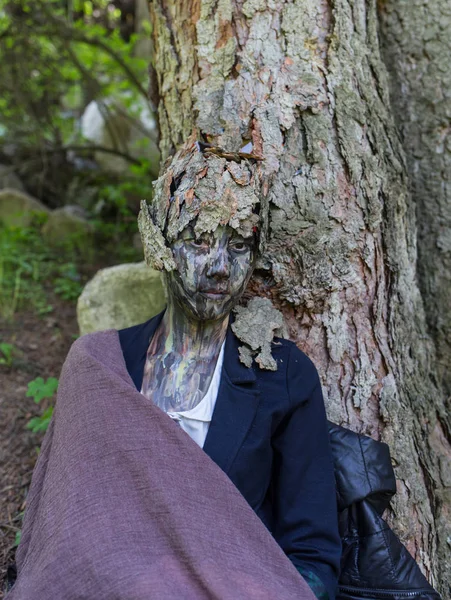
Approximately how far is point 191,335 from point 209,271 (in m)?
0.28

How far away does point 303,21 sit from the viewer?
7.43 ft

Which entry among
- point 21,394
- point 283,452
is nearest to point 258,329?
point 283,452

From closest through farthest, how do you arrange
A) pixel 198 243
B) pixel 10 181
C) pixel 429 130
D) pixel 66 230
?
pixel 198 243 → pixel 429 130 → pixel 66 230 → pixel 10 181

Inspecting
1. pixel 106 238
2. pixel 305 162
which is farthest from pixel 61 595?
pixel 106 238

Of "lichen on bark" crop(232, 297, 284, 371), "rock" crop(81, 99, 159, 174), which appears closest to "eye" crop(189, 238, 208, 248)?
"lichen on bark" crop(232, 297, 284, 371)

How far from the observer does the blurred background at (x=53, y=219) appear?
3262 mm

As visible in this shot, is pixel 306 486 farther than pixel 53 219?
No

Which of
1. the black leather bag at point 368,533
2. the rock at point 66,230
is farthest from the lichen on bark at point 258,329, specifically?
the rock at point 66,230

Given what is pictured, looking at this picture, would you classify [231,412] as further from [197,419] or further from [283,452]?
[283,452]

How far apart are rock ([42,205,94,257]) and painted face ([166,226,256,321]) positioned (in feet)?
11.9

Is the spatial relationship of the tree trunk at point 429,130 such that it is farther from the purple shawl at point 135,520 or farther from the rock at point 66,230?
the rock at point 66,230

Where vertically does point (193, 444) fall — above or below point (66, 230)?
below

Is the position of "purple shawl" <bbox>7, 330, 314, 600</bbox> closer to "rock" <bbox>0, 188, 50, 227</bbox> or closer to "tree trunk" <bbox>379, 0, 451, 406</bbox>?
"tree trunk" <bbox>379, 0, 451, 406</bbox>

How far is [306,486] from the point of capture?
1.81 metres
